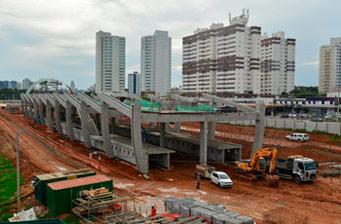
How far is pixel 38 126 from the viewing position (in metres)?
82.2

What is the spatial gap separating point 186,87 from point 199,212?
157 m

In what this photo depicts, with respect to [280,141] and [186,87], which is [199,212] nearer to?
[280,141]

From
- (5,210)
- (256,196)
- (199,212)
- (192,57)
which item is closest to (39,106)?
(5,210)

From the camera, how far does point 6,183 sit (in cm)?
3481

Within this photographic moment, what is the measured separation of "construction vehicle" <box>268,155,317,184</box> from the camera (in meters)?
35.3

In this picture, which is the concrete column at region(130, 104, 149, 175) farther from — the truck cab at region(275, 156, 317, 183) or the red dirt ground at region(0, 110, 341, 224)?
the truck cab at region(275, 156, 317, 183)

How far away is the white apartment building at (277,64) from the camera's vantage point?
497 feet

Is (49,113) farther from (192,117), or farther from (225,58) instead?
(225,58)

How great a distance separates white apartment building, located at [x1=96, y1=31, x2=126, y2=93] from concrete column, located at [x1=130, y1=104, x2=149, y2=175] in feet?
501

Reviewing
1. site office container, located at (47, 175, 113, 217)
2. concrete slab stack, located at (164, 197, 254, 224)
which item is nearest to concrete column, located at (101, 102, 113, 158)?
site office container, located at (47, 175, 113, 217)

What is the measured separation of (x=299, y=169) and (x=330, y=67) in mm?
172755

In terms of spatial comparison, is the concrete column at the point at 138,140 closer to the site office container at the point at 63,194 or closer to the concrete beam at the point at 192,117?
the concrete beam at the point at 192,117

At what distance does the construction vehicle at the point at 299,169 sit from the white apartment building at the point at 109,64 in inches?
6127

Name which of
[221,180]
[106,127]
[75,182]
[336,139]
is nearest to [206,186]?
[221,180]
